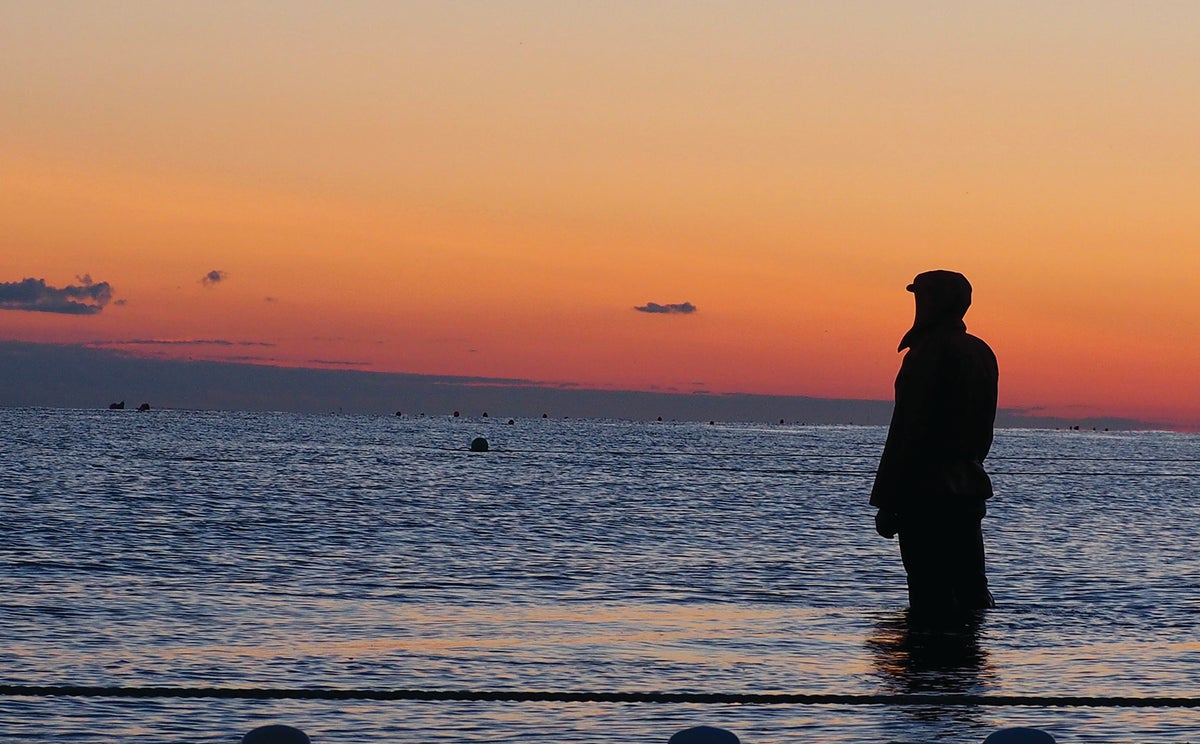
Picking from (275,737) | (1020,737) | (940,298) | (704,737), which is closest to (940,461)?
(940,298)

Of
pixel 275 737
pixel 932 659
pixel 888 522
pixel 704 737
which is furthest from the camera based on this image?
pixel 888 522

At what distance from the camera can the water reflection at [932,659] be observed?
9766 mm

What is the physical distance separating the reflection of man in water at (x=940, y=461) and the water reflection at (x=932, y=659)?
0.91 ft

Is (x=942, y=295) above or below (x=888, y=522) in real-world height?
above

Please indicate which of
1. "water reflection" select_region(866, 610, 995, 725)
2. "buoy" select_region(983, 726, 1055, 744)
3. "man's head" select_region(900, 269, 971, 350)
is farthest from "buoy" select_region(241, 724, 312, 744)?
"man's head" select_region(900, 269, 971, 350)

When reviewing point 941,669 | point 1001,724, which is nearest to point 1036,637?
point 941,669

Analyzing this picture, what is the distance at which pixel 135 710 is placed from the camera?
9.35m

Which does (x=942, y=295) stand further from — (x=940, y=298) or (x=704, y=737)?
(x=704, y=737)

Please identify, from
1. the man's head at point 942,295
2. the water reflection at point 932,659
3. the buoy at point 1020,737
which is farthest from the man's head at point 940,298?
the buoy at point 1020,737

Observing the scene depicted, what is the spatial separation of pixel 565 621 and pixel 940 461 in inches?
135

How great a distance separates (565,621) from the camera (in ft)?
44.7

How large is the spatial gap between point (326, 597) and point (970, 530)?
6.06 meters

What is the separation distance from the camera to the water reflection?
32.0 feet

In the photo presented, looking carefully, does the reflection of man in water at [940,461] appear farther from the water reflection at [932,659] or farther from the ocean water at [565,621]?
the ocean water at [565,621]
